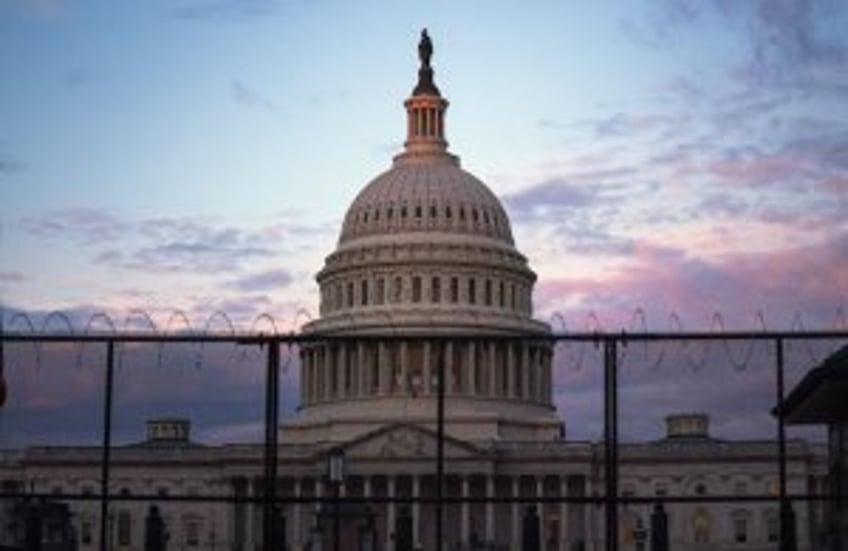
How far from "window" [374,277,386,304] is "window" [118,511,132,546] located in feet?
134

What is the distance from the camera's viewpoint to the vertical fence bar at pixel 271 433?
24812mm

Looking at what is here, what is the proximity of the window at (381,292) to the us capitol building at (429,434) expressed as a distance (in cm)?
8

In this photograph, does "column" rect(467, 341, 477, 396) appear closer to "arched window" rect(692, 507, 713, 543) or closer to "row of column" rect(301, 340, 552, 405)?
"row of column" rect(301, 340, 552, 405)

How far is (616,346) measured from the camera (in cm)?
2533

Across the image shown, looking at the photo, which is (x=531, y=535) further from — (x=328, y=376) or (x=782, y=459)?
(x=328, y=376)

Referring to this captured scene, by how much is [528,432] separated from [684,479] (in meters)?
15.9

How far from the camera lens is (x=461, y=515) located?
131 meters

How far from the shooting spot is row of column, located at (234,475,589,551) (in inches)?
4119

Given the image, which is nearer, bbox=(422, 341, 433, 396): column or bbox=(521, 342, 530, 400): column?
bbox=(422, 341, 433, 396): column

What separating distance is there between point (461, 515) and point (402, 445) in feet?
28.7

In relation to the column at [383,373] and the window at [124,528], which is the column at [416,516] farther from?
the window at [124,528]

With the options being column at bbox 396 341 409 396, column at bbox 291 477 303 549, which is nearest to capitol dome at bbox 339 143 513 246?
column at bbox 396 341 409 396

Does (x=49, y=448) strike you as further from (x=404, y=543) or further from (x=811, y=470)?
(x=404, y=543)

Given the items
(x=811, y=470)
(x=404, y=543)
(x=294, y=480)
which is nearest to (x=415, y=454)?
(x=294, y=480)
